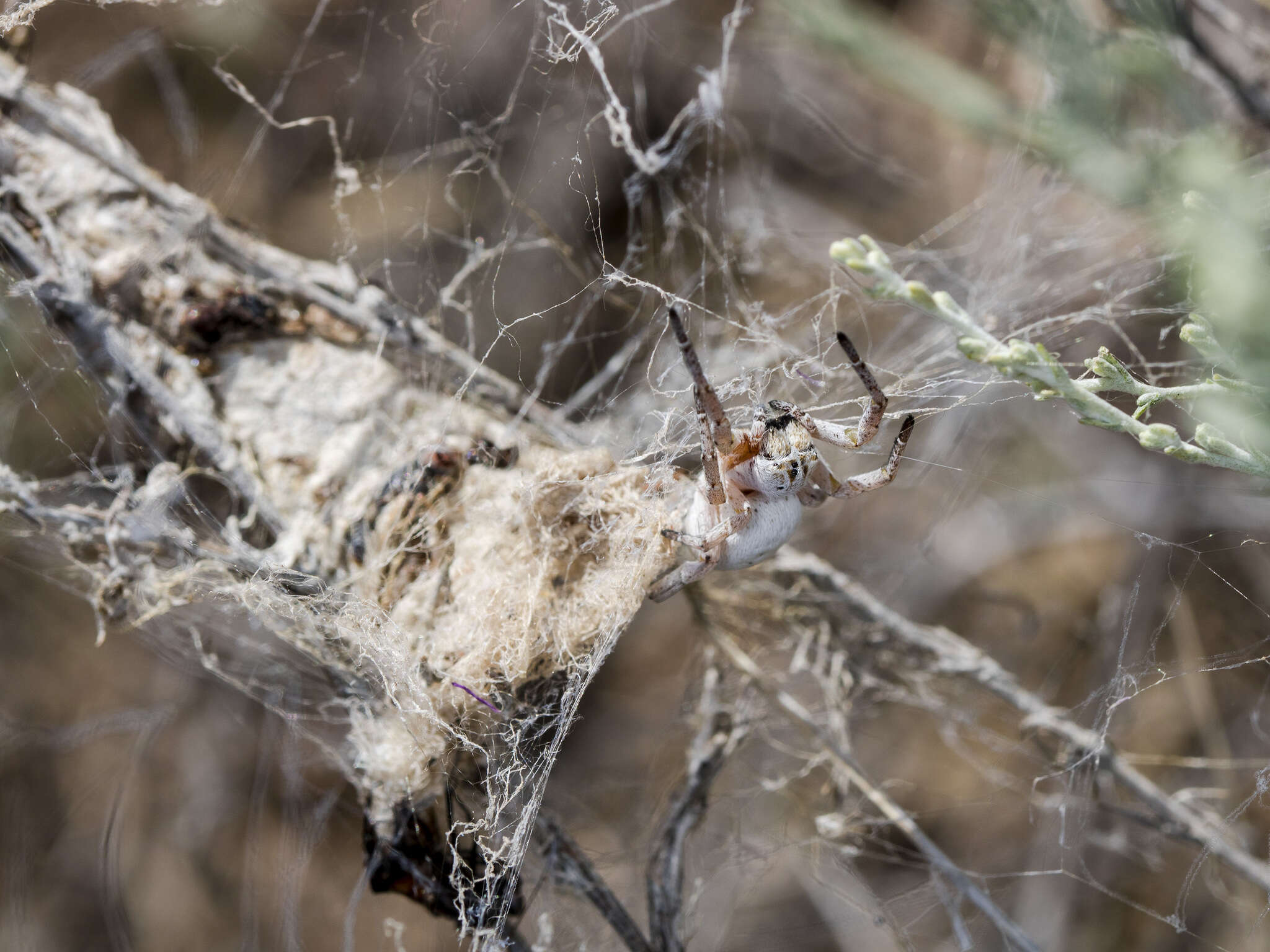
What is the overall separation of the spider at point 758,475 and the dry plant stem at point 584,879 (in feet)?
2.02

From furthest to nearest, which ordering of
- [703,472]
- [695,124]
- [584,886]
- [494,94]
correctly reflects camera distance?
[695,124], [494,94], [584,886], [703,472]

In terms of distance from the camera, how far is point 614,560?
1439 mm

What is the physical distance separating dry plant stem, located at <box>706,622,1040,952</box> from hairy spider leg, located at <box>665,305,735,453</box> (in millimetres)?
777

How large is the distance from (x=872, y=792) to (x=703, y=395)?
3.85 ft

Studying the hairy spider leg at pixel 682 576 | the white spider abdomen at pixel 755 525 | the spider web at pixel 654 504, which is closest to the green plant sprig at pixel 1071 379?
the spider web at pixel 654 504

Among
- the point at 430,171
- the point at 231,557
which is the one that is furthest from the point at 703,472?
the point at 430,171

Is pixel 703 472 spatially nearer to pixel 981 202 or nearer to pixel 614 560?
pixel 614 560

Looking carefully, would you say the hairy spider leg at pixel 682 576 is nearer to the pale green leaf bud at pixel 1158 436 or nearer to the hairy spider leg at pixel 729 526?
the hairy spider leg at pixel 729 526

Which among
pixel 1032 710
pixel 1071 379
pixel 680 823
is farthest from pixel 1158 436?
pixel 680 823

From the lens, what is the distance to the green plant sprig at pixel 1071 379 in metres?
1.03

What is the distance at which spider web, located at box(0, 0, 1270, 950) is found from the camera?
1616 millimetres

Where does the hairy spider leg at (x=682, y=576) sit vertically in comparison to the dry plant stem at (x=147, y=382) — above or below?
below

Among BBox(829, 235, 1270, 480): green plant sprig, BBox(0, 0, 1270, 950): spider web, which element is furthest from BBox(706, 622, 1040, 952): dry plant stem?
BBox(829, 235, 1270, 480): green plant sprig

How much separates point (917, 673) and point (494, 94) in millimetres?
1877
